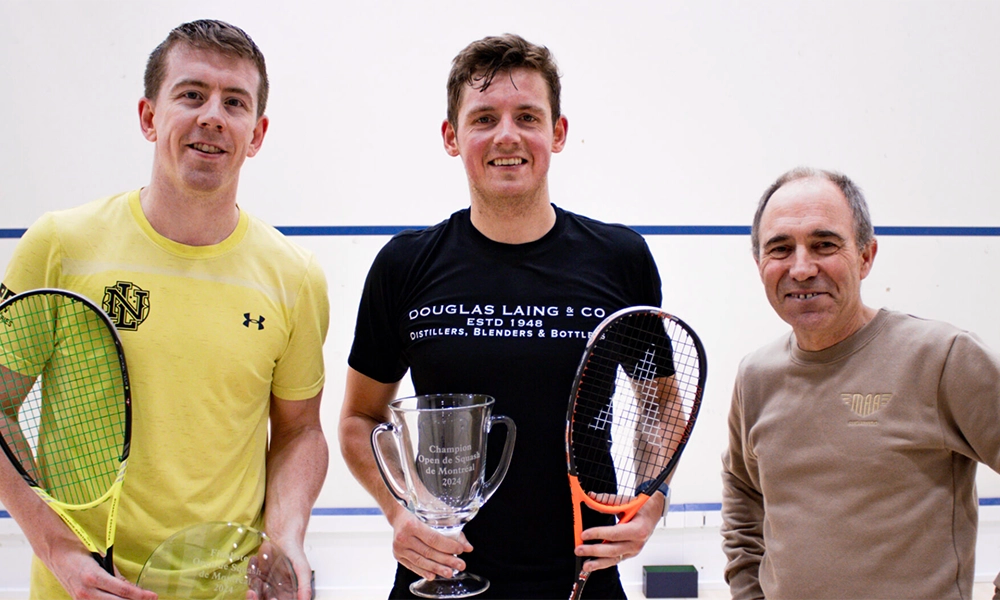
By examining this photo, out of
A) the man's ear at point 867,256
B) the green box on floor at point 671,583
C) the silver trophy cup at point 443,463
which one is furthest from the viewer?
the green box on floor at point 671,583

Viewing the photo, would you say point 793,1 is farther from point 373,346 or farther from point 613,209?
point 373,346

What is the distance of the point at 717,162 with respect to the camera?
2.65 m

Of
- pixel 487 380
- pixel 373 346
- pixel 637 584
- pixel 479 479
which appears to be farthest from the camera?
pixel 637 584

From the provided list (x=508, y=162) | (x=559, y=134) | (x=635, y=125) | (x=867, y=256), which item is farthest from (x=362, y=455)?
(x=635, y=125)

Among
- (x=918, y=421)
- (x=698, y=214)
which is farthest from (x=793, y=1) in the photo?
(x=918, y=421)

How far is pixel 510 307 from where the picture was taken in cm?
125

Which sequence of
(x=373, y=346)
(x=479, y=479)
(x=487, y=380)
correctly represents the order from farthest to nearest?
1. (x=373, y=346)
2. (x=487, y=380)
3. (x=479, y=479)

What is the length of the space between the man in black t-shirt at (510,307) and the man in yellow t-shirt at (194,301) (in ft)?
0.52

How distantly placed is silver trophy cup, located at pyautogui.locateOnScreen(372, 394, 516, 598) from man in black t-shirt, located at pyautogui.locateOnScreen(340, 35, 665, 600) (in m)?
0.05

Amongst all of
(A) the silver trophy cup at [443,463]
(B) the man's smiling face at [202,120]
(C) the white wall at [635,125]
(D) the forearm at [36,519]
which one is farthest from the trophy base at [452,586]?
(C) the white wall at [635,125]

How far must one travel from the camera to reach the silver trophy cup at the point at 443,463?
3.56 ft

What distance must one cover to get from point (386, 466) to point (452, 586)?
213 mm

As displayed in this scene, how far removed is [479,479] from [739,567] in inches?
23.9

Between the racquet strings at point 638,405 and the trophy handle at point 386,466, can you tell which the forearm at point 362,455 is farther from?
the racquet strings at point 638,405
